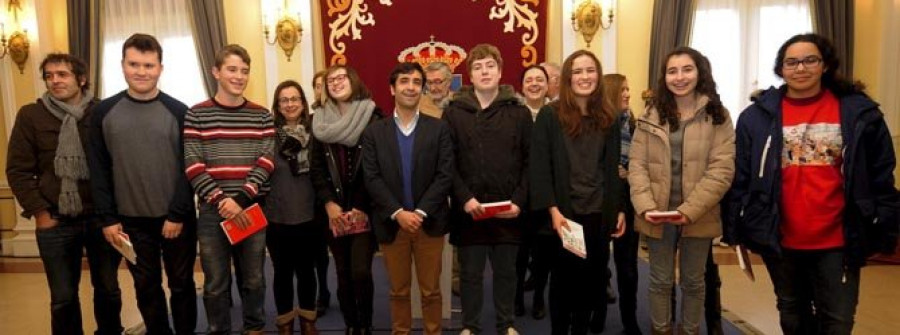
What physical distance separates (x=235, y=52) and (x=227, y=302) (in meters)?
1.20

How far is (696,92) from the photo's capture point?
245 cm

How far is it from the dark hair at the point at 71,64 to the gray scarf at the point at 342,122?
1119 mm

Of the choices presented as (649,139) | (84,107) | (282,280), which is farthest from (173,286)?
(649,139)

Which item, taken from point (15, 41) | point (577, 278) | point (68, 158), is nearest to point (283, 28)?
point (15, 41)

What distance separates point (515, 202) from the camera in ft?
8.46

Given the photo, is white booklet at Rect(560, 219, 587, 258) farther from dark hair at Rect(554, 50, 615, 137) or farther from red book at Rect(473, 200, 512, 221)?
dark hair at Rect(554, 50, 615, 137)

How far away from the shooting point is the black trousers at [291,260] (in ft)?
9.31

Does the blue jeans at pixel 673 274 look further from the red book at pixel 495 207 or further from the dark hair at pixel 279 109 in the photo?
the dark hair at pixel 279 109

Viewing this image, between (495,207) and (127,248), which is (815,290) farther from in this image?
(127,248)

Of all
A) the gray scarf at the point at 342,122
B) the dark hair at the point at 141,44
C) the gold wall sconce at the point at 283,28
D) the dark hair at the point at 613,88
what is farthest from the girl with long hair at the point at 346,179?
the gold wall sconce at the point at 283,28

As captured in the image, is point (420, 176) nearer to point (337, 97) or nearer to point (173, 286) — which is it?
point (337, 97)

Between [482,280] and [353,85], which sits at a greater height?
[353,85]

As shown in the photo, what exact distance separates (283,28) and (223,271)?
3.20 metres

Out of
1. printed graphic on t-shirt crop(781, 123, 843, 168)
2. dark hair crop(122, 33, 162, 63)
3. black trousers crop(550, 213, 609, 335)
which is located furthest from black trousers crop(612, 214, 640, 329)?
dark hair crop(122, 33, 162, 63)
